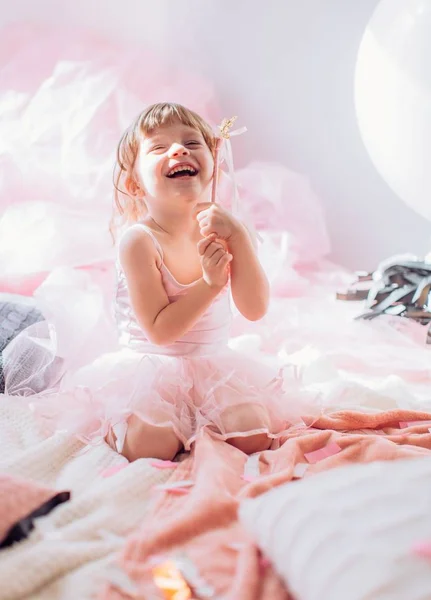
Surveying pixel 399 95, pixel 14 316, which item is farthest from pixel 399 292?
pixel 14 316

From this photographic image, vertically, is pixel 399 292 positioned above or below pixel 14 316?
below

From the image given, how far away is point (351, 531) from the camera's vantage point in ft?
1.97

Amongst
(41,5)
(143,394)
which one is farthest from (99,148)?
(143,394)

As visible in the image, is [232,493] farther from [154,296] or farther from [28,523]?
[154,296]

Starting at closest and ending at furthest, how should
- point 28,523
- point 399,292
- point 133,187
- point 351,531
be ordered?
point 351,531 → point 28,523 → point 133,187 → point 399,292

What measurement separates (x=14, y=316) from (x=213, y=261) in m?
0.48

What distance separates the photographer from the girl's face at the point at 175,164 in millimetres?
1069

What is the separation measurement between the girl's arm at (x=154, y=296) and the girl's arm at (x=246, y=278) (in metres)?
0.06

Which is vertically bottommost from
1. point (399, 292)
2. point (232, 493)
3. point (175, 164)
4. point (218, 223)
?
point (232, 493)

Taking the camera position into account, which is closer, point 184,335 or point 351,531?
point 351,531

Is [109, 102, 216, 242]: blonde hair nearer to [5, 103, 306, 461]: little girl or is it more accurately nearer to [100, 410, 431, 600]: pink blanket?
[5, 103, 306, 461]: little girl

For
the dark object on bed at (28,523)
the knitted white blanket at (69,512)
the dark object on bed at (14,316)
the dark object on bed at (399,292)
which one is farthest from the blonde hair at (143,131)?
the dark object on bed at (399,292)

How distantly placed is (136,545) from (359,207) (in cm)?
172

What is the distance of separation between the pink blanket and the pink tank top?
0.18m
